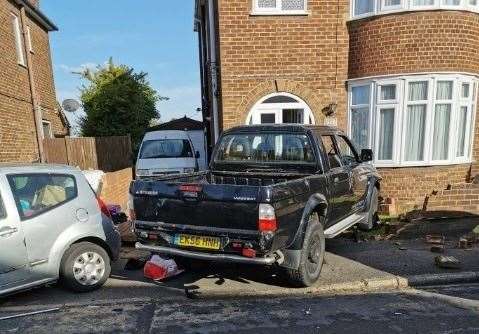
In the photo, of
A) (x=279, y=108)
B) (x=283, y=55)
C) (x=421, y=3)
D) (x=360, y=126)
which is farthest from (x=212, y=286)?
(x=421, y=3)

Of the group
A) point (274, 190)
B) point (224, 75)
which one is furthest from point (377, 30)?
point (274, 190)

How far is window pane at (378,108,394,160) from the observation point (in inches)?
337

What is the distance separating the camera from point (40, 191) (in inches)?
175

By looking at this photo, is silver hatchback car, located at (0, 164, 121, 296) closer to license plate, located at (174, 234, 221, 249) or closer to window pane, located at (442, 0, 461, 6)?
license plate, located at (174, 234, 221, 249)

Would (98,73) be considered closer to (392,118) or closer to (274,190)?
(392,118)

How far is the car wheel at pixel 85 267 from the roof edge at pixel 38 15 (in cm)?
1008

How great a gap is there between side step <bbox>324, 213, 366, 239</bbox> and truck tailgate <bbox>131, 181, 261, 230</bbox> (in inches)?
63.2

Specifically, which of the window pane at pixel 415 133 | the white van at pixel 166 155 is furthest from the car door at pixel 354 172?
the white van at pixel 166 155

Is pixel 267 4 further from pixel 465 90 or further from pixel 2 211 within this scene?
pixel 2 211

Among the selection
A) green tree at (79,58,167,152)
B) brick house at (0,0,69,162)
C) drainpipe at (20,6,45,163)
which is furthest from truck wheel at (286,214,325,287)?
green tree at (79,58,167,152)

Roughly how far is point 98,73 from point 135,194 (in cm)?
2268

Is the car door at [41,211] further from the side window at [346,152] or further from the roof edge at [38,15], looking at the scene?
the roof edge at [38,15]

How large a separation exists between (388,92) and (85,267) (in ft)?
23.7

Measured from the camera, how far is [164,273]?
197 inches
